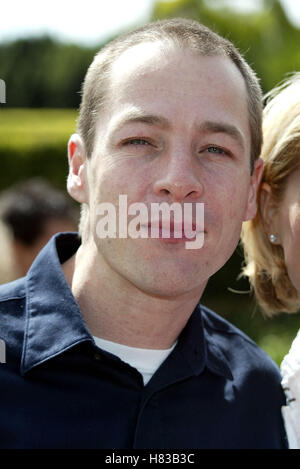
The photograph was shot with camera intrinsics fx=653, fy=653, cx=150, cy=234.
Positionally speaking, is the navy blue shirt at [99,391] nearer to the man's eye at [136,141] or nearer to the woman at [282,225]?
the woman at [282,225]

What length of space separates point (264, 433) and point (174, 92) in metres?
1.26

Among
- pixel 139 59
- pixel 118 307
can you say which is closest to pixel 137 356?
pixel 118 307

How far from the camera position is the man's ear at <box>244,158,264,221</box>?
2.57m

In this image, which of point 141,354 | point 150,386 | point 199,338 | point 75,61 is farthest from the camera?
point 75,61

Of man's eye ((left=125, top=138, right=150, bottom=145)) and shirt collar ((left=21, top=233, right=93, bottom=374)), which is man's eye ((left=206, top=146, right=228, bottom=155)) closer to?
man's eye ((left=125, top=138, right=150, bottom=145))

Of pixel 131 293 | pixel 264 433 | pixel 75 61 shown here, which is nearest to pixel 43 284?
pixel 131 293

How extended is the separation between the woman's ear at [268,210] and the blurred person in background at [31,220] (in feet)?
8.24

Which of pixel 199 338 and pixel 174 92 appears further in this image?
pixel 199 338

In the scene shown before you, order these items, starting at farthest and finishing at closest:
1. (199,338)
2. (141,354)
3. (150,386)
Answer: (199,338) → (141,354) → (150,386)

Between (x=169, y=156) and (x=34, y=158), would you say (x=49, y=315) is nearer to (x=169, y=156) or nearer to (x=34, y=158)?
(x=169, y=156)

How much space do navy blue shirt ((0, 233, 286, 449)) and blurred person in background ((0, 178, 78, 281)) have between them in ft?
8.14

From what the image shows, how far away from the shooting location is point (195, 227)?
2.21 m

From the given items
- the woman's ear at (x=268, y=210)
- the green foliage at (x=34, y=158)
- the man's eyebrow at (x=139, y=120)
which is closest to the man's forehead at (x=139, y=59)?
the man's eyebrow at (x=139, y=120)

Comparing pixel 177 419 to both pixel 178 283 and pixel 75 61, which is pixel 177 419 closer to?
pixel 178 283
